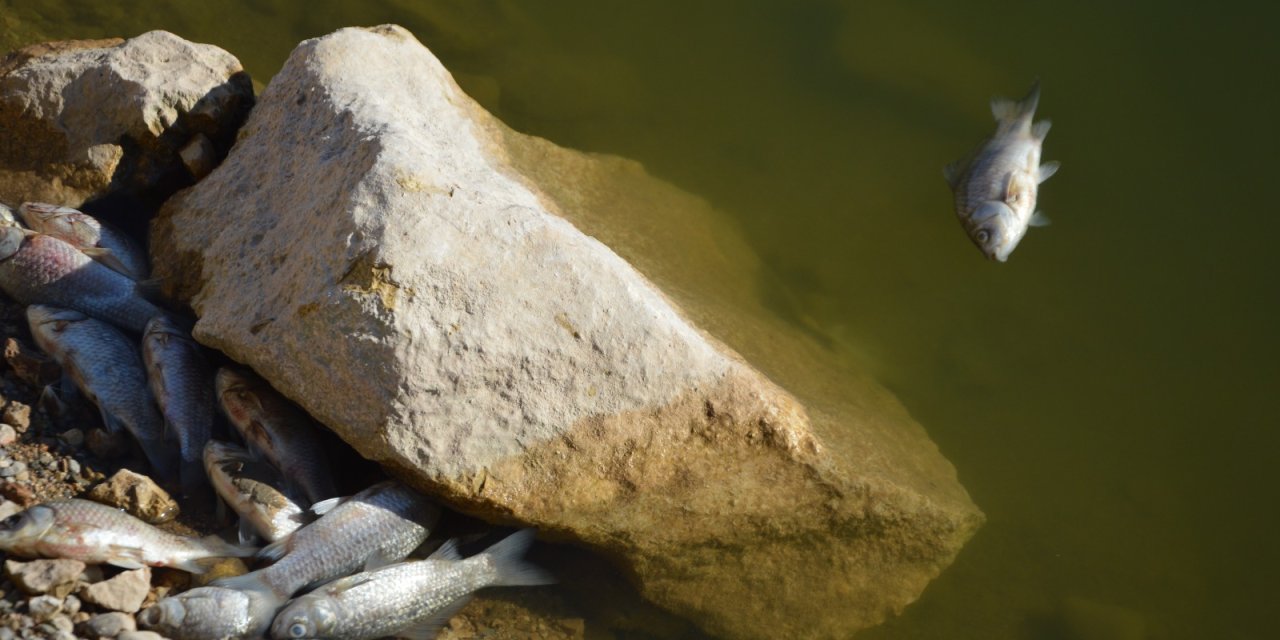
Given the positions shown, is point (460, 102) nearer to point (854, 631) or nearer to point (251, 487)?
point (251, 487)

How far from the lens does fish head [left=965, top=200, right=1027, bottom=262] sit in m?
5.29

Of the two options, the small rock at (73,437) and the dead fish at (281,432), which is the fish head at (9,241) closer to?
the small rock at (73,437)

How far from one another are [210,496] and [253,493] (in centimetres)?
33

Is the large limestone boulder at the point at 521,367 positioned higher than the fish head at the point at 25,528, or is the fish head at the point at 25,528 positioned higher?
the large limestone boulder at the point at 521,367

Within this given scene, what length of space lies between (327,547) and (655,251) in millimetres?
2210

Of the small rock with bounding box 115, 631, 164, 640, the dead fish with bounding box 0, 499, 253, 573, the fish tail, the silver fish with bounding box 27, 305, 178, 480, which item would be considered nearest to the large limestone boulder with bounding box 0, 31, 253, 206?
the silver fish with bounding box 27, 305, 178, 480

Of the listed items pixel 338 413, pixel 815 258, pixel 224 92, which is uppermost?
pixel 815 258

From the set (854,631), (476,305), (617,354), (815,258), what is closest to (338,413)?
(476,305)

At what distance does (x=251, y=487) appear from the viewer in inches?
160

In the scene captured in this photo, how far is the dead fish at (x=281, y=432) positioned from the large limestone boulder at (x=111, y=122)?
1.30m

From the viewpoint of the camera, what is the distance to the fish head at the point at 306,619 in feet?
12.1

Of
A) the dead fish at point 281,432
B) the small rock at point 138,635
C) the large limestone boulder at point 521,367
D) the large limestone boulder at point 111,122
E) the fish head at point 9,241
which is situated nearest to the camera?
the small rock at point 138,635

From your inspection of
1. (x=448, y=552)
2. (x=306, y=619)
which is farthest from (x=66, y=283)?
(x=448, y=552)

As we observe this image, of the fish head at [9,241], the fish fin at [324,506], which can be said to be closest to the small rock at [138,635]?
the fish fin at [324,506]
